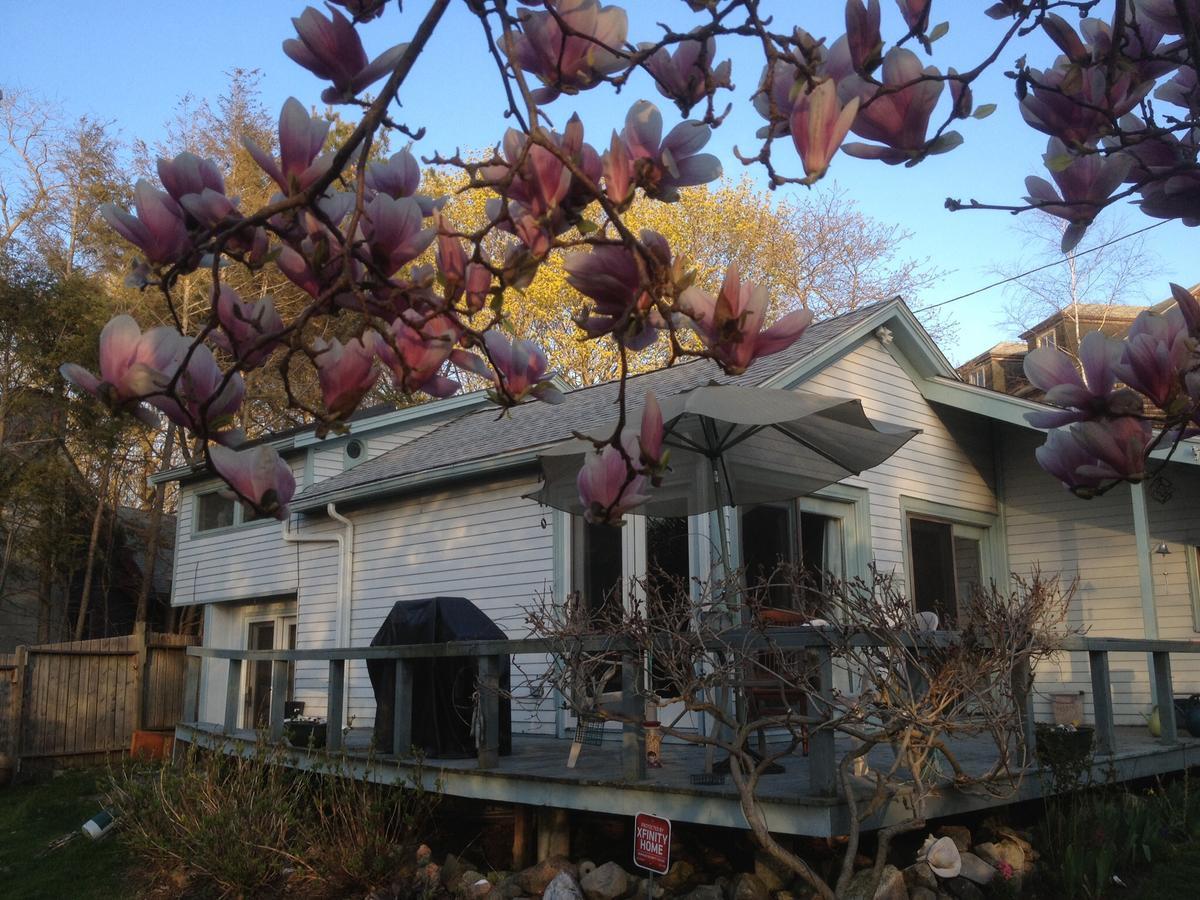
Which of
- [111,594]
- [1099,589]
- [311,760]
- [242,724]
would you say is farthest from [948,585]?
[111,594]

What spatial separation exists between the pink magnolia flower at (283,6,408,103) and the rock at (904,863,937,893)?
4.89 meters

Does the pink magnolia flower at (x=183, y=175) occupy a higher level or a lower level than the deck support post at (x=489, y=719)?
higher

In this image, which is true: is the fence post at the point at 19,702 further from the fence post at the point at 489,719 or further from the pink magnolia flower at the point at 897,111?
the pink magnolia flower at the point at 897,111

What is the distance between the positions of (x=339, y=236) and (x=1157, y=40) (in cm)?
126

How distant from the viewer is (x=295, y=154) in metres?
1.28

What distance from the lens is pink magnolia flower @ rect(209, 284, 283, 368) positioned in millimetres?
1304

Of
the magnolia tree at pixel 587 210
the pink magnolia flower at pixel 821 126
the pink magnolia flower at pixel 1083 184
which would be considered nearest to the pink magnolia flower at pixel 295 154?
the magnolia tree at pixel 587 210

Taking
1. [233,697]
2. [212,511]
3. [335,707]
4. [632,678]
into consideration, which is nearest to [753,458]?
[632,678]

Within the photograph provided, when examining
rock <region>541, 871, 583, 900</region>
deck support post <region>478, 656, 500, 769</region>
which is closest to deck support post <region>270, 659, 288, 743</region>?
deck support post <region>478, 656, 500, 769</region>

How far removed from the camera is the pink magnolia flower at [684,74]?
1.56 m

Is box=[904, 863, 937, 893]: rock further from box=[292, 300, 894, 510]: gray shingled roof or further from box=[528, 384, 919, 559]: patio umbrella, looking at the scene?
box=[292, 300, 894, 510]: gray shingled roof

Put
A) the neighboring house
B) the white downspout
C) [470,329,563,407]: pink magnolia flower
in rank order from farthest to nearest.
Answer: the white downspout < the neighboring house < [470,329,563,407]: pink magnolia flower

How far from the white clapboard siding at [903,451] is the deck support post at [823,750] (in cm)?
464

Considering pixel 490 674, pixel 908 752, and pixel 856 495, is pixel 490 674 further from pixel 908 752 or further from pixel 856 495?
pixel 856 495
